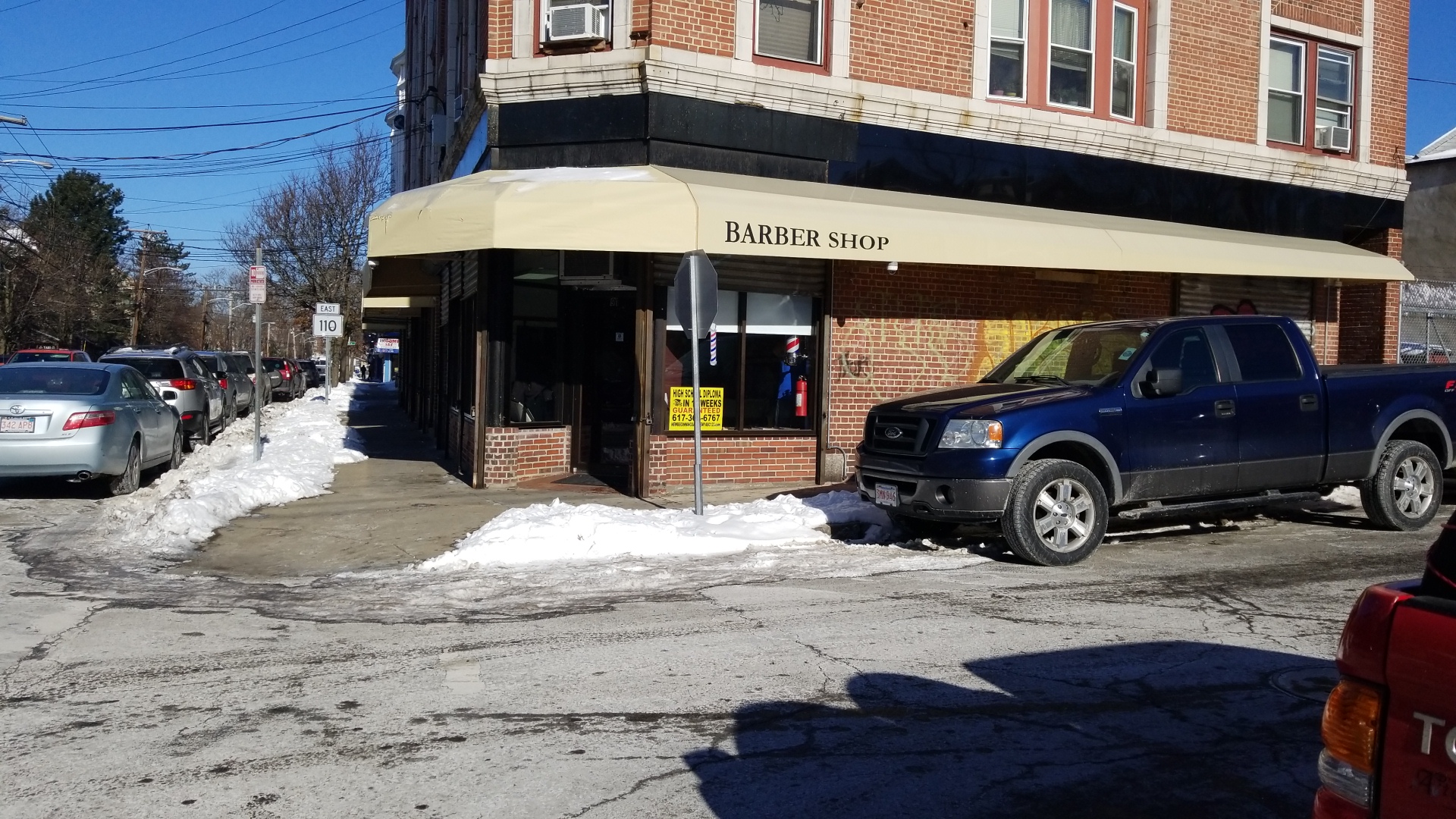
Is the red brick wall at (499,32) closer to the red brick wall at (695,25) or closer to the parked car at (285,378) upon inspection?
the red brick wall at (695,25)

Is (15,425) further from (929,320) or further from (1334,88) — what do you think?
(1334,88)

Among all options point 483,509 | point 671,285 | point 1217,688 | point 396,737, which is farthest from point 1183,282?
point 396,737

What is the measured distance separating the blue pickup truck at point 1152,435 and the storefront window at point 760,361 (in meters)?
3.81

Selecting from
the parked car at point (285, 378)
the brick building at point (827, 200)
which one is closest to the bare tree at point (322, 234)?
the parked car at point (285, 378)

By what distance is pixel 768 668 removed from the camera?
20.0 ft

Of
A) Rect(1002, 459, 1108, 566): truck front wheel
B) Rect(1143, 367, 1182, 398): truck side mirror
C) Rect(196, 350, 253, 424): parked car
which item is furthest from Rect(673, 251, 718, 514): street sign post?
Rect(196, 350, 253, 424): parked car

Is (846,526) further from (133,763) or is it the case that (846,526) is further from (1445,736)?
(1445,736)

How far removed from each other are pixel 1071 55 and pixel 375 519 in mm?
10776

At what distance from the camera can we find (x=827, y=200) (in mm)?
12812

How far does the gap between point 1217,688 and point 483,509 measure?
25.9ft

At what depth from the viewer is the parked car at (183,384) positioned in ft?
67.7

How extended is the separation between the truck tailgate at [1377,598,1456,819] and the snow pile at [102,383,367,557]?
9557 mm

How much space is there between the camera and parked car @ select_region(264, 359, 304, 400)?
42.2m

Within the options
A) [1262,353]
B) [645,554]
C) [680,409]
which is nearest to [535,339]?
[680,409]
